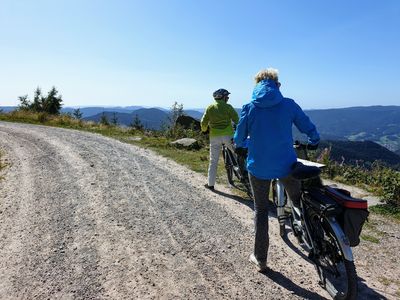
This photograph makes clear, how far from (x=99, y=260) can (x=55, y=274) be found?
0.58m

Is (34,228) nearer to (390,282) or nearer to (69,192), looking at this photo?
(69,192)

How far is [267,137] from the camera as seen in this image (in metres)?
4.27

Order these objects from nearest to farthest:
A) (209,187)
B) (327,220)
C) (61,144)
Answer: (327,220) < (209,187) < (61,144)

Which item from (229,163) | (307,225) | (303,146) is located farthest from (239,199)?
(307,225)

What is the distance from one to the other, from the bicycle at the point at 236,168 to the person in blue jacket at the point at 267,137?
11.1 ft

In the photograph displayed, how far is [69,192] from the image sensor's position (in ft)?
26.0

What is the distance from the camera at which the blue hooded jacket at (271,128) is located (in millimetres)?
4219

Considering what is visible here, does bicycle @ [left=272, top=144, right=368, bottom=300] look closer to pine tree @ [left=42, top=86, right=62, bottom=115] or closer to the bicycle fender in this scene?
the bicycle fender

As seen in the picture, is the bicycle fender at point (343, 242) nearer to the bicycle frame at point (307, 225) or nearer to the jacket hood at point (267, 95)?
the bicycle frame at point (307, 225)

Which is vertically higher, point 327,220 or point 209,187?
point 327,220

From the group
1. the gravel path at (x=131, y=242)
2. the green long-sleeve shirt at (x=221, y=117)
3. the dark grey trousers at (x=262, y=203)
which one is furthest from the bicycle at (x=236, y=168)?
the dark grey trousers at (x=262, y=203)

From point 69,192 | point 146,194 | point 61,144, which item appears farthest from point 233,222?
point 61,144

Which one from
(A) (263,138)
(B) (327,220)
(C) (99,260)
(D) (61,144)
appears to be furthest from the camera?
(D) (61,144)

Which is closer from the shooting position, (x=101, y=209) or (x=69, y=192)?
(x=101, y=209)
